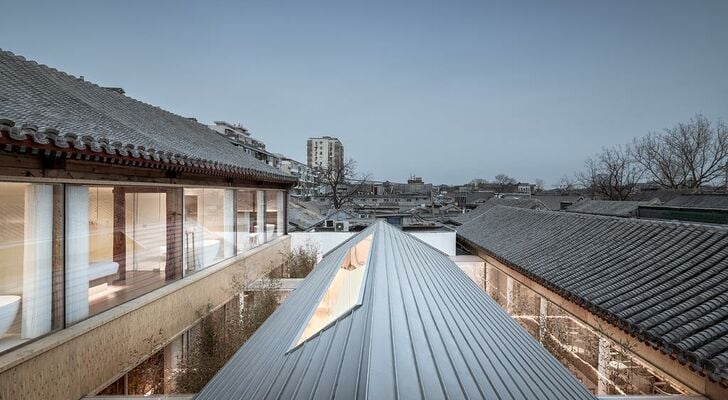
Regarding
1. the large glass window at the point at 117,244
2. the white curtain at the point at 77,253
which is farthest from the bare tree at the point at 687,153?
the white curtain at the point at 77,253

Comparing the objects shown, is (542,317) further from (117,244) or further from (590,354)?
(117,244)

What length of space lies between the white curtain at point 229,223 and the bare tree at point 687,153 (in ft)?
119

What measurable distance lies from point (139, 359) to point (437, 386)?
457 cm

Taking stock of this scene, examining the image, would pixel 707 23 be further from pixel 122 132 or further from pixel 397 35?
pixel 122 132

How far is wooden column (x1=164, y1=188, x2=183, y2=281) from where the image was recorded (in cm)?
576

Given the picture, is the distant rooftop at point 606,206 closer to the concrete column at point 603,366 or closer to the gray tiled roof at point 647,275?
the gray tiled roof at point 647,275

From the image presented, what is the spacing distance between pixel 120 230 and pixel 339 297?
149 inches

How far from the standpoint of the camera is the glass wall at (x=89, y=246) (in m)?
3.41

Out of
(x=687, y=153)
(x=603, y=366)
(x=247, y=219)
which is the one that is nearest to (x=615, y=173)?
(x=687, y=153)

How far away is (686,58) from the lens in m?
A: 27.4

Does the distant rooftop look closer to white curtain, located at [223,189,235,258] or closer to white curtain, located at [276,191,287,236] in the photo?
white curtain, located at [276,191,287,236]

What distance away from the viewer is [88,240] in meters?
4.21

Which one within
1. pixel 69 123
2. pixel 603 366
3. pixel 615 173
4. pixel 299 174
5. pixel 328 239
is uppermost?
pixel 299 174

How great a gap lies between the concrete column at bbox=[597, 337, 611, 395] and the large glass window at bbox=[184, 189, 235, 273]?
6510mm
